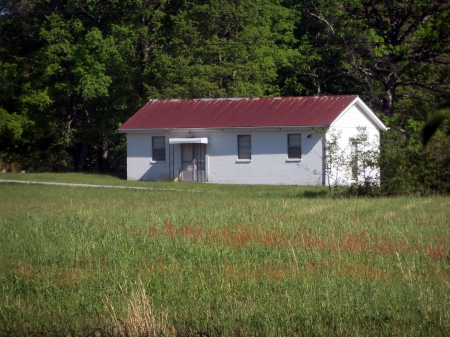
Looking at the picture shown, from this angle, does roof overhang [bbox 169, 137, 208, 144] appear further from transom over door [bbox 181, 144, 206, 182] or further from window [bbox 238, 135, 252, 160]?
window [bbox 238, 135, 252, 160]

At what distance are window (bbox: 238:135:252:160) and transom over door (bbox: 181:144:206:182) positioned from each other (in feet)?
7.42

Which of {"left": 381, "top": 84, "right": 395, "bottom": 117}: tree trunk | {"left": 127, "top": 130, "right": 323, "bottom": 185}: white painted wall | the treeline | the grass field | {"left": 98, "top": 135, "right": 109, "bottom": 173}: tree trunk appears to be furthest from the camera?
{"left": 98, "top": 135, "right": 109, "bottom": 173}: tree trunk

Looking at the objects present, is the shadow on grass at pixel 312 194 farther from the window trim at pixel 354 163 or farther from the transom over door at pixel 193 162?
the transom over door at pixel 193 162

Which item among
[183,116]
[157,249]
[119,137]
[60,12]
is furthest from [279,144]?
[157,249]

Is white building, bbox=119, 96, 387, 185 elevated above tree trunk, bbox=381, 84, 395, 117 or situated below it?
below

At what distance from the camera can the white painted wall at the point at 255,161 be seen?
1363 inches

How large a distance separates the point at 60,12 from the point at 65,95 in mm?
5594

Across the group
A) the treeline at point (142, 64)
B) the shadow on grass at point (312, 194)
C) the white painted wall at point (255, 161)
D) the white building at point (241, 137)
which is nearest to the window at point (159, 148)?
the white building at point (241, 137)

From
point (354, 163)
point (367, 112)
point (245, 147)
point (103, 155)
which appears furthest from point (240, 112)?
point (103, 155)

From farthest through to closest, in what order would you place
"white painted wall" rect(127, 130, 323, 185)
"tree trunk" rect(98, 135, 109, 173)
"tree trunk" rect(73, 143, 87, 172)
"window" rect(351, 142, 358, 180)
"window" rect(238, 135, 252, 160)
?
1. "tree trunk" rect(73, 143, 87, 172)
2. "tree trunk" rect(98, 135, 109, 173)
3. "window" rect(238, 135, 252, 160)
4. "white painted wall" rect(127, 130, 323, 185)
5. "window" rect(351, 142, 358, 180)

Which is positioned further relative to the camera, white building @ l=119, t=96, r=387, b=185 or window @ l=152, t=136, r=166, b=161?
window @ l=152, t=136, r=166, b=161

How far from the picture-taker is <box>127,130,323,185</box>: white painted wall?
34.6m

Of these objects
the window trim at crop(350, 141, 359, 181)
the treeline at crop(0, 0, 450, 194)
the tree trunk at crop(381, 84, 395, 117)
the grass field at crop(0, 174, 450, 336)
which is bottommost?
the grass field at crop(0, 174, 450, 336)

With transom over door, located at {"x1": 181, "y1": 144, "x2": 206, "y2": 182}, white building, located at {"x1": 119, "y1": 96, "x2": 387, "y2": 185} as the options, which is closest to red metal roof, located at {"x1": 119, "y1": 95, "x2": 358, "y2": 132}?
white building, located at {"x1": 119, "y1": 96, "x2": 387, "y2": 185}
